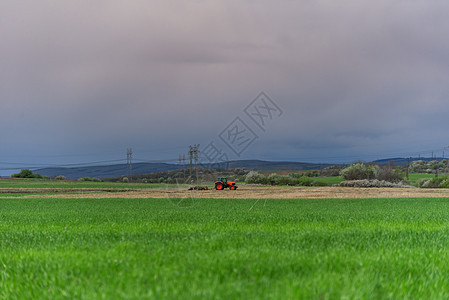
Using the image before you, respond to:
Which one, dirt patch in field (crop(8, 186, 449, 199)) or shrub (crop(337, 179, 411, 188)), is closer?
dirt patch in field (crop(8, 186, 449, 199))

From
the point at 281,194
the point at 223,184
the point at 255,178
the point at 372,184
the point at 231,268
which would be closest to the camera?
the point at 231,268

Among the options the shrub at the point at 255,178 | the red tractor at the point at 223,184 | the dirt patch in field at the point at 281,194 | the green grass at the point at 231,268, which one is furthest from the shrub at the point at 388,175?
the green grass at the point at 231,268

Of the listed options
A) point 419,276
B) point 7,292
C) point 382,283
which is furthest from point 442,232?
point 7,292

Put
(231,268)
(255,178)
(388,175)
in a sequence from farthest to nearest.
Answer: (255,178)
(388,175)
(231,268)

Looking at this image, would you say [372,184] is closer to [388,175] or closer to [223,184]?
[388,175]

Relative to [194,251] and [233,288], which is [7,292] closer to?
[194,251]

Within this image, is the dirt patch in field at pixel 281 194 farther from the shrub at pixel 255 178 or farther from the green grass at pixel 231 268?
the shrub at pixel 255 178

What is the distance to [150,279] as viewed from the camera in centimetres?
474

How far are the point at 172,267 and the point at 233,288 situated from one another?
48.0 inches

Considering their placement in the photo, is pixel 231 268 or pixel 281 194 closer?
pixel 231 268

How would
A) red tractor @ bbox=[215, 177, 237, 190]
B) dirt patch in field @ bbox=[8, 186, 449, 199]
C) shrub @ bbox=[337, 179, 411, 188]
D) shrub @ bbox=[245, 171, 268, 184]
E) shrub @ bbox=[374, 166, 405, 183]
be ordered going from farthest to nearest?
1. shrub @ bbox=[245, 171, 268, 184]
2. shrub @ bbox=[374, 166, 405, 183]
3. shrub @ bbox=[337, 179, 411, 188]
4. red tractor @ bbox=[215, 177, 237, 190]
5. dirt patch in field @ bbox=[8, 186, 449, 199]

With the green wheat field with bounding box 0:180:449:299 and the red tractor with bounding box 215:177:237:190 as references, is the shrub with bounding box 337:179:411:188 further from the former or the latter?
the green wheat field with bounding box 0:180:449:299

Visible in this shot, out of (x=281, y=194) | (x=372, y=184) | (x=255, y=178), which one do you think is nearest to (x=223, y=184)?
(x=281, y=194)

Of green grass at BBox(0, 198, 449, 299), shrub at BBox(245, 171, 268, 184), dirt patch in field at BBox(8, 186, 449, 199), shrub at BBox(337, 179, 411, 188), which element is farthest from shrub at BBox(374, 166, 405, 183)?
green grass at BBox(0, 198, 449, 299)
